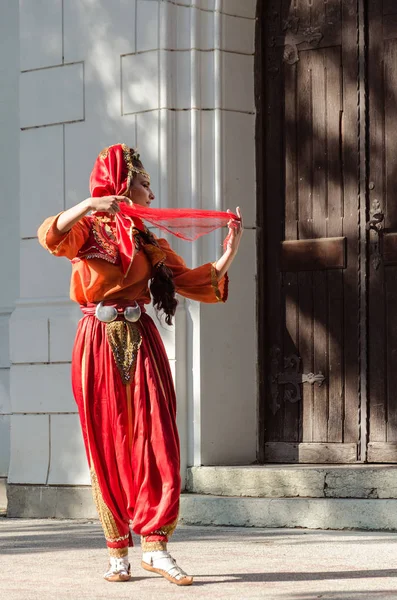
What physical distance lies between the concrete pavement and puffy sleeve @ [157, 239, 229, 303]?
122 cm

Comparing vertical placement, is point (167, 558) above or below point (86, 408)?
below

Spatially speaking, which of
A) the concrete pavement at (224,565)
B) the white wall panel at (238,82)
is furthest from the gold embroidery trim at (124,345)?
the white wall panel at (238,82)

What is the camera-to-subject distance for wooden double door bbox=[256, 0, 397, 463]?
26.3 ft

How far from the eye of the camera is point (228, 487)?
7926mm

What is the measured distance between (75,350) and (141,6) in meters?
3.35

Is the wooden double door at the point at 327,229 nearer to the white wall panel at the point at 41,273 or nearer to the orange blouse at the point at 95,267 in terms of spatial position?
the white wall panel at the point at 41,273

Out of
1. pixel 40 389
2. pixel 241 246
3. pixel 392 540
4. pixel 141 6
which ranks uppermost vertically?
pixel 141 6

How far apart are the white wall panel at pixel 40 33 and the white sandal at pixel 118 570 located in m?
4.21

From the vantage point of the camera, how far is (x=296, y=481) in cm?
766

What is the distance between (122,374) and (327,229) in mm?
2811

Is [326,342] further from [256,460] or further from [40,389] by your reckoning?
[40,389]

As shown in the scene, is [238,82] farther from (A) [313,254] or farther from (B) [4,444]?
(B) [4,444]

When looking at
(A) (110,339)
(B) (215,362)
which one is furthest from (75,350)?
(B) (215,362)

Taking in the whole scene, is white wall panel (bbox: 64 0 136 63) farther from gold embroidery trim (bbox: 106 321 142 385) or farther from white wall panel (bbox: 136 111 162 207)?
gold embroidery trim (bbox: 106 321 142 385)
